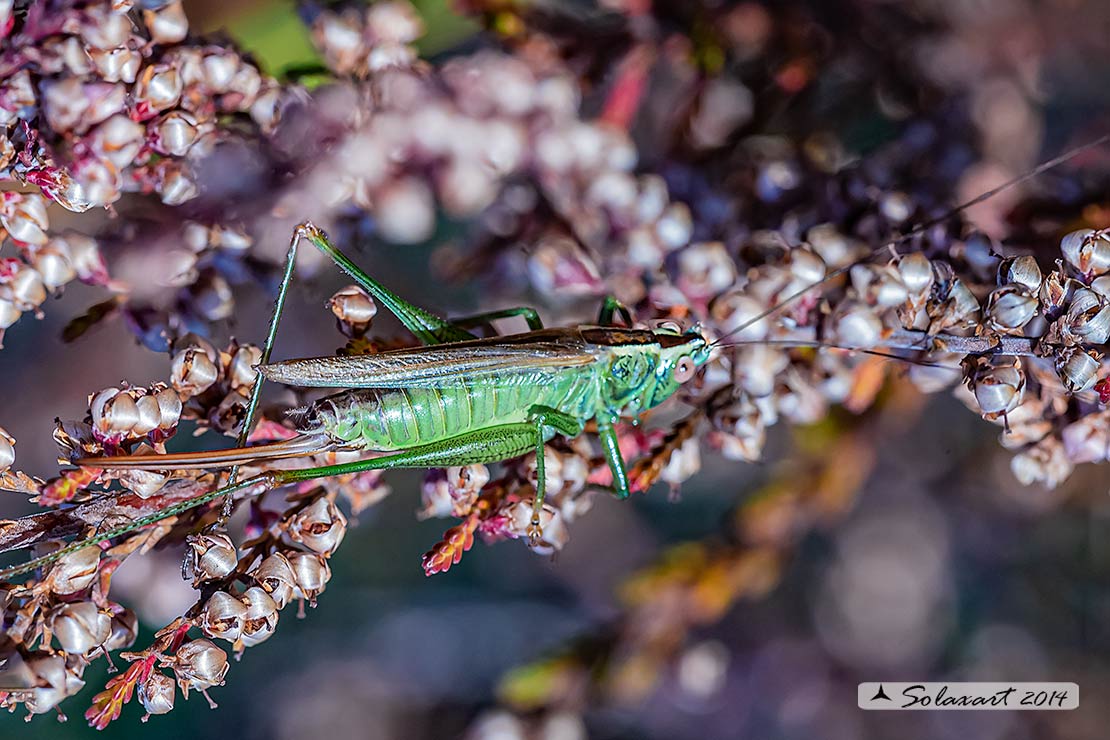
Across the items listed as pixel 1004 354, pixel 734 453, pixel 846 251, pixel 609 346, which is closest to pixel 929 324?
pixel 1004 354

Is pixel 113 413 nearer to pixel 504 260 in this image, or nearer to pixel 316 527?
pixel 316 527

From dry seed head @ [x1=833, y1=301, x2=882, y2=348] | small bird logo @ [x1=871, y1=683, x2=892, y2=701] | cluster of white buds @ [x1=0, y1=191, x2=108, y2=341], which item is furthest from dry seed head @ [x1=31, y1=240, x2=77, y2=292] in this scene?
small bird logo @ [x1=871, y1=683, x2=892, y2=701]

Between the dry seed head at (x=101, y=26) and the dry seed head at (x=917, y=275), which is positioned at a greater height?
the dry seed head at (x=101, y=26)

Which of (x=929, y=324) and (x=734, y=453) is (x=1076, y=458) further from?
(x=734, y=453)

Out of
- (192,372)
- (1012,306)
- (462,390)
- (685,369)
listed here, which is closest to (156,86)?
(192,372)

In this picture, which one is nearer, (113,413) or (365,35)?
(113,413)

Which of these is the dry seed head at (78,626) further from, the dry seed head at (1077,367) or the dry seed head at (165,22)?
the dry seed head at (1077,367)

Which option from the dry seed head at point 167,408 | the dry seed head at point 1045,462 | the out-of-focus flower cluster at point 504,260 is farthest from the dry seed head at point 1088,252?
the dry seed head at point 167,408
